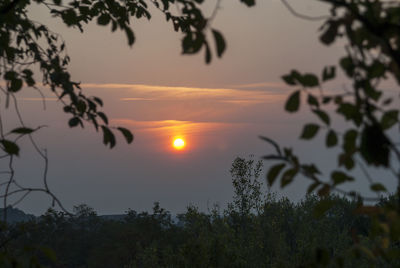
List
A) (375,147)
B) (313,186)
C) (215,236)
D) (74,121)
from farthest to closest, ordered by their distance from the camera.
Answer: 1. (215,236)
2. (74,121)
3. (313,186)
4. (375,147)

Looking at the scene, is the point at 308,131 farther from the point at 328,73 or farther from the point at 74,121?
the point at 74,121

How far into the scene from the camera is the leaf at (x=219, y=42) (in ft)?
10.00

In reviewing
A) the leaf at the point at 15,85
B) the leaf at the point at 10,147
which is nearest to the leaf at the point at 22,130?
the leaf at the point at 10,147

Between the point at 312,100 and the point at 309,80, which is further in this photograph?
the point at 312,100

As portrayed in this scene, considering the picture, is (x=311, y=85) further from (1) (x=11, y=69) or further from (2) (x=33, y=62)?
(2) (x=33, y=62)

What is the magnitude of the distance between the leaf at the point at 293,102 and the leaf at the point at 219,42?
0.43 m

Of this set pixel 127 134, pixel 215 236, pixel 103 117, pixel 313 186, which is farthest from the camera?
pixel 215 236

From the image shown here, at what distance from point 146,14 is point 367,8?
5.89 meters

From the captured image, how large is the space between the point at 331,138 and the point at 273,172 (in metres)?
0.37

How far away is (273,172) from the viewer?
123 inches

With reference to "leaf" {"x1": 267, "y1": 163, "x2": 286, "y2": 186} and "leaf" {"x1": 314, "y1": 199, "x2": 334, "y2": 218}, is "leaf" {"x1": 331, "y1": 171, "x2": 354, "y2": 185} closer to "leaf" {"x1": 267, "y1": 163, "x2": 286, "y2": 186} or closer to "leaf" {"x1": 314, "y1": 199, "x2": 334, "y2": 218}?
"leaf" {"x1": 314, "y1": 199, "x2": 334, "y2": 218}

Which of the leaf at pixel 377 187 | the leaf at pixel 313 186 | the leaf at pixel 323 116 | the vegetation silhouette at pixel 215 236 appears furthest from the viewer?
the vegetation silhouette at pixel 215 236

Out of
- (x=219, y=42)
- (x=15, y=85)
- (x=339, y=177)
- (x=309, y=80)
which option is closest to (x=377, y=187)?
(x=339, y=177)

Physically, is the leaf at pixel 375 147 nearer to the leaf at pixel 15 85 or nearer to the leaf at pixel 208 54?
the leaf at pixel 208 54
